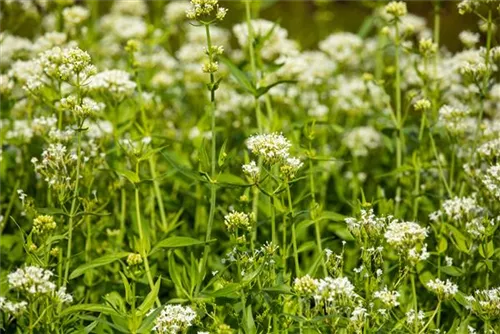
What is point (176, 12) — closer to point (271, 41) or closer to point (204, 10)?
point (271, 41)

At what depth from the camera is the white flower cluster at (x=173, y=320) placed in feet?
9.31

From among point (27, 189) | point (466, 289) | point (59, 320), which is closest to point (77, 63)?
point (59, 320)

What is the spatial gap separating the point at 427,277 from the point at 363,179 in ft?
5.42

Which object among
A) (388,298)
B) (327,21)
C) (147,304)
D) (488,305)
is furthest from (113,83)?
(327,21)

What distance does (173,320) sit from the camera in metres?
2.85

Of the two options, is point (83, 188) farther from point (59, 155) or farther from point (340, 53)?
point (340, 53)

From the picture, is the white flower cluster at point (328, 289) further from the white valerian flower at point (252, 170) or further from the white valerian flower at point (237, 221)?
the white valerian flower at point (252, 170)

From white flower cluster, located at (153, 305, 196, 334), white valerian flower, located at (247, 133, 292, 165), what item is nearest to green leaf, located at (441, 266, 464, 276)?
white valerian flower, located at (247, 133, 292, 165)

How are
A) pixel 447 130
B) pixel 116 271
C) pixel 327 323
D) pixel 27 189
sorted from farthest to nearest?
pixel 27 189 < pixel 447 130 < pixel 116 271 < pixel 327 323

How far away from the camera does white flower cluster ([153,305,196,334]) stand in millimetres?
2838

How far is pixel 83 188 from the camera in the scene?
416 centimetres

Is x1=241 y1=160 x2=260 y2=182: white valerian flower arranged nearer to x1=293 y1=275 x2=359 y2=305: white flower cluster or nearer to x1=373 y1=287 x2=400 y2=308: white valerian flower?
x1=293 y1=275 x2=359 y2=305: white flower cluster

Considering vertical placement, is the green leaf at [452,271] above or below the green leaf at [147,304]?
below

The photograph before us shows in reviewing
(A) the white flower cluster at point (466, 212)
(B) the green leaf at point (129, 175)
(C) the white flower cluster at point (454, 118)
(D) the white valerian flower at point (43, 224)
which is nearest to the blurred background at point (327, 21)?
(C) the white flower cluster at point (454, 118)
